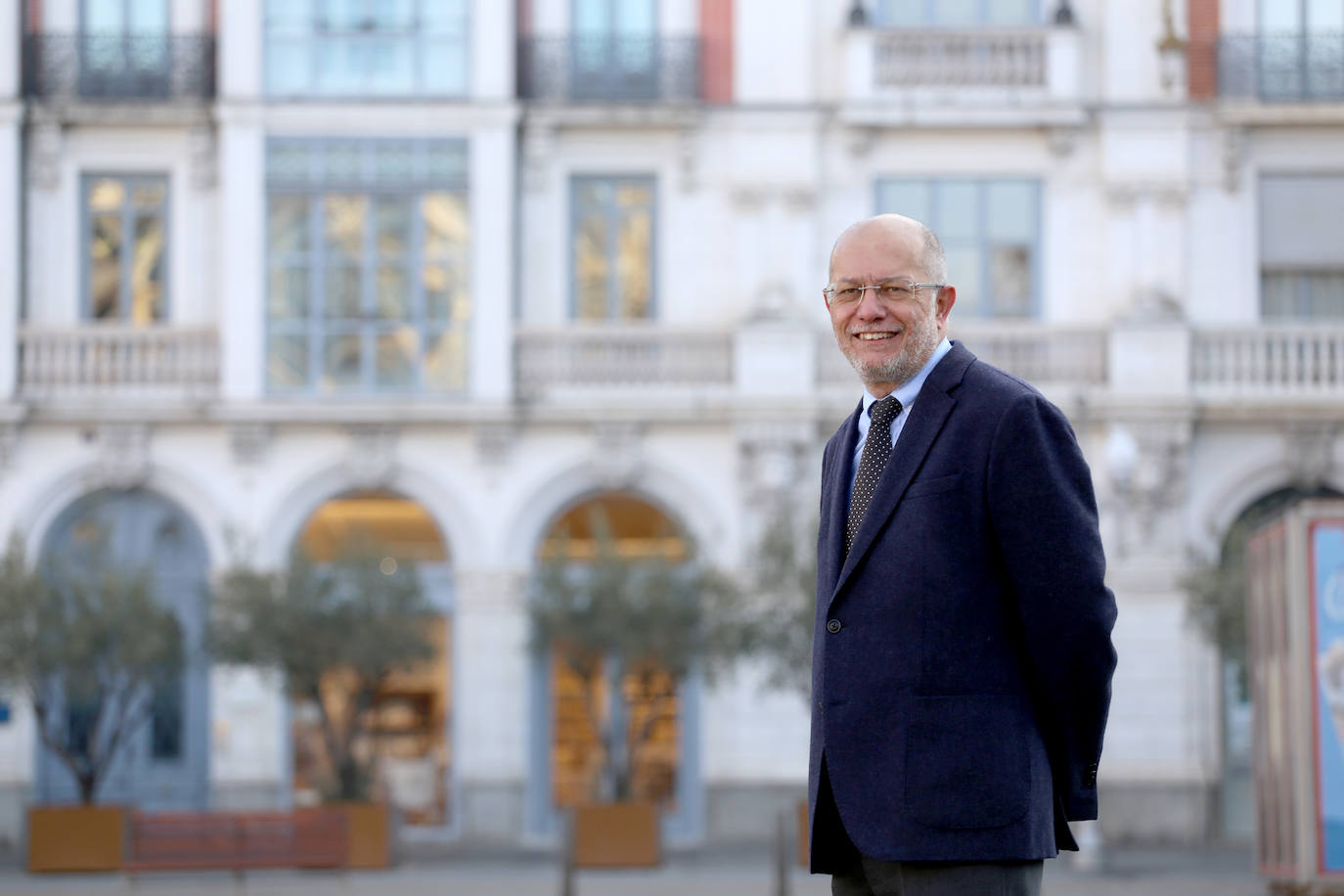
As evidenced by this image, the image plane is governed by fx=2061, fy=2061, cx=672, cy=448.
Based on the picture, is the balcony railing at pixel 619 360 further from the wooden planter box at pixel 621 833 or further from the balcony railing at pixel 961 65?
the wooden planter box at pixel 621 833

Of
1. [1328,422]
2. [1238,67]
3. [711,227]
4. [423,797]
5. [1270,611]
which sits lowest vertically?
[423,797]

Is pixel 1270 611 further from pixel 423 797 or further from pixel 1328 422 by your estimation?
pixel 423 797

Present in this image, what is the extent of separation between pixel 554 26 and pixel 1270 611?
1455 cm

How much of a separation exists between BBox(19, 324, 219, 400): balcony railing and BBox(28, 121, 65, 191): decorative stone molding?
6.77 feet

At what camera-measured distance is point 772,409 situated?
88.0 feet

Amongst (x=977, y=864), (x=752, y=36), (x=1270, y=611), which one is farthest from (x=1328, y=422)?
(x=977, y=864)

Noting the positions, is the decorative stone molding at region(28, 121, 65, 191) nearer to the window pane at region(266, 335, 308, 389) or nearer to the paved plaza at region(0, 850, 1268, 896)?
the window pane at region(266, 335, 308, 389)

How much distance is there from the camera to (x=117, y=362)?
2719 centimetres

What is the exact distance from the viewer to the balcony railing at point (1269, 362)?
26703 mm

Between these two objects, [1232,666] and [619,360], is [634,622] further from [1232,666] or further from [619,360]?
[1232,666]

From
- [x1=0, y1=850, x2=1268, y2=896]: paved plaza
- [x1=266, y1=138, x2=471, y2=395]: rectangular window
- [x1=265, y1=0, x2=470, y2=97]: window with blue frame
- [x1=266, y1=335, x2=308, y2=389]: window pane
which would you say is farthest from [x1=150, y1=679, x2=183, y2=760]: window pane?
[x1=265, y1=0, x2=470, y2=97]: window with blue frame

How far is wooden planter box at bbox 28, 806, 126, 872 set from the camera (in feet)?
73.4

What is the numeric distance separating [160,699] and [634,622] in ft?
25.1

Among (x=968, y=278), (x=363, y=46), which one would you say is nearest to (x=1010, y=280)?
(x=968, y=278)
